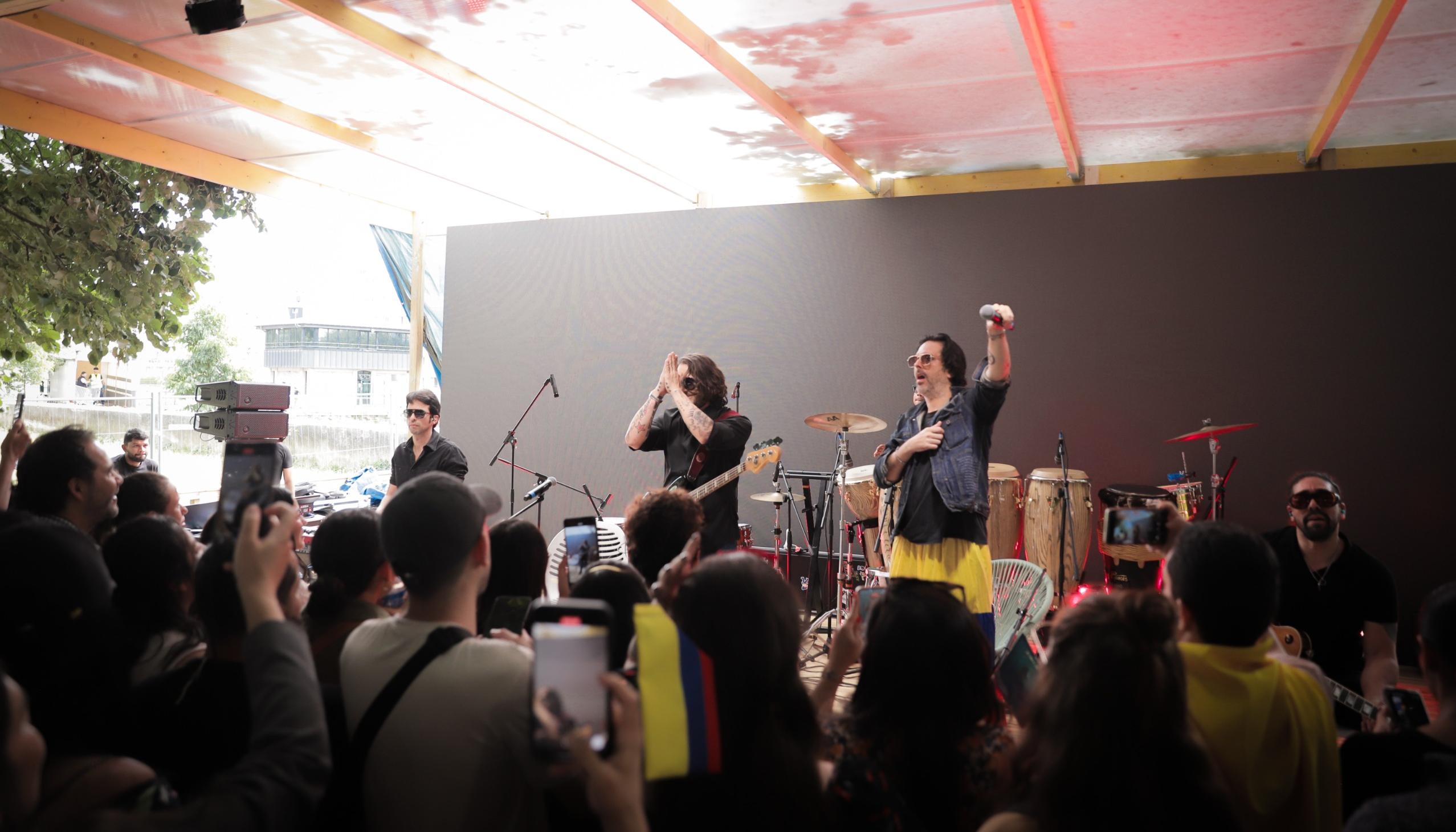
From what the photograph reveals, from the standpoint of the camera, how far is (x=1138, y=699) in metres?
1.25

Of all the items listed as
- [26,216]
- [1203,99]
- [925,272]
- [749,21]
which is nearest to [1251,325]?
[1203,99]

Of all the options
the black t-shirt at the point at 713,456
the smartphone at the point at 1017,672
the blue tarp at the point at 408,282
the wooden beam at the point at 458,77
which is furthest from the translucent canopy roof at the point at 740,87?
the smartphone at the point at 1017,672

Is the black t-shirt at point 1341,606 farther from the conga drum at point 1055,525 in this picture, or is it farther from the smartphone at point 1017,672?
the conga drum at point 1055,525

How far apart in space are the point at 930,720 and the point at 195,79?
19.4 feet

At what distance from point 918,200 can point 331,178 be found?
4.85 metres

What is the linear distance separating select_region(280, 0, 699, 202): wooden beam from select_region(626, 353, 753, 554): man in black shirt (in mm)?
2206

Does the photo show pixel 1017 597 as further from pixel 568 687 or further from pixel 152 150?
pixel 152 150

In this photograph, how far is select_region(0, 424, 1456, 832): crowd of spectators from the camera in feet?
3.76

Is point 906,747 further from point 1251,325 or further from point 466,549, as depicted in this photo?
point 1251,325

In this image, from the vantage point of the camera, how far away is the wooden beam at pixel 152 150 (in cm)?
602

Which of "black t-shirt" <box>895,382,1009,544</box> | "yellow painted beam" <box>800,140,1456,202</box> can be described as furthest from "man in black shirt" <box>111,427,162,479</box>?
"yellow painted beam" <box>800,140,1456,202</box>

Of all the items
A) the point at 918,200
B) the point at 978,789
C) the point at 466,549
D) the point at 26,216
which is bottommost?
the point at 978,789

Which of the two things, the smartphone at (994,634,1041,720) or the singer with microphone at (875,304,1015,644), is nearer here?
the smartphone at (994,634,1041,720)

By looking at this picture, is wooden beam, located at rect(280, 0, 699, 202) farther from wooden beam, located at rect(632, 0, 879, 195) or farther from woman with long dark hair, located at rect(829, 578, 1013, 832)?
woman with long dark hair, located at rect(829, 578, 1013, 832)
